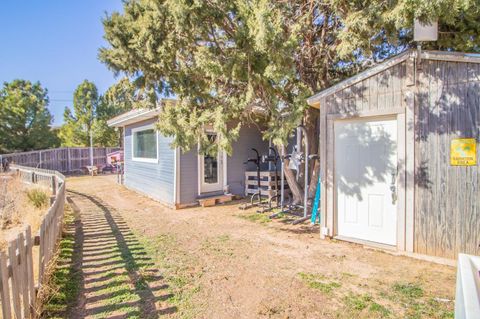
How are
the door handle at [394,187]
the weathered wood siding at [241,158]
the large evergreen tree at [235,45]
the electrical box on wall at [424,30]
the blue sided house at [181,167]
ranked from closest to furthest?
the electrical box on wall at [424,30] < the large evergreen tree at [235,45] < the door handle at [394,187] < the blue sided house at [181,167] < the weathered wood siding at [241,158]

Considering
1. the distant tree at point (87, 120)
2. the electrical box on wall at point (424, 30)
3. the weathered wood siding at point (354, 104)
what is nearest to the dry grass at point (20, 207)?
the weathered wood siding at point (354, 104)

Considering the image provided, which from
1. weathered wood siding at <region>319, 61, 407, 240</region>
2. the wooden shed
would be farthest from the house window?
the wooden shed

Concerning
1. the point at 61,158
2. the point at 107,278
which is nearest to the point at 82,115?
the point at 61,158

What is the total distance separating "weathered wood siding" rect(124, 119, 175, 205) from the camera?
323 inches

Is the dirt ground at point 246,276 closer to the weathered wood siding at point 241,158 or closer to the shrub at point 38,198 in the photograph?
the shrub at point 38,198

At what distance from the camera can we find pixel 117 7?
5.36 meters

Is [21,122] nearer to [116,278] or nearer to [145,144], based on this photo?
[145,144]

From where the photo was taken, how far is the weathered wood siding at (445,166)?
12.2 ft

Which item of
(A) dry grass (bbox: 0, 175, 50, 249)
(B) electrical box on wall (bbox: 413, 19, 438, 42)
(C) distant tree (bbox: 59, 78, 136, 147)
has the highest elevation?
(C) distant tree (bbox: 59, 78, 136, 147)

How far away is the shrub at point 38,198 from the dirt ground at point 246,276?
1713mm

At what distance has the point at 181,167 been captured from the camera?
794cm

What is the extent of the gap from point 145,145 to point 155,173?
5.07 feet

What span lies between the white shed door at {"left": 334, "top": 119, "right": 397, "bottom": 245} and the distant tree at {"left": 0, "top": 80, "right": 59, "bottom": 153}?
23.4 meters

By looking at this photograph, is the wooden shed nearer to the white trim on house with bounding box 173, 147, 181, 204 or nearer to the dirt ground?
the dirt ground
